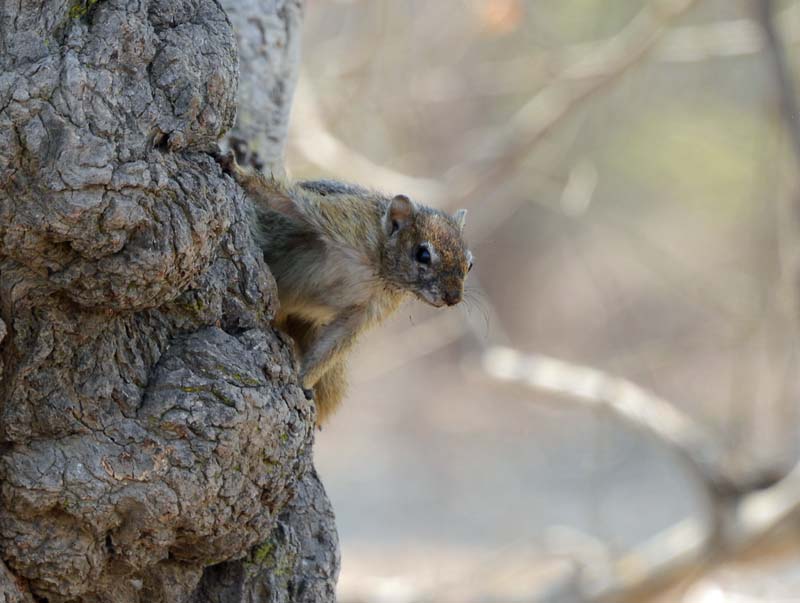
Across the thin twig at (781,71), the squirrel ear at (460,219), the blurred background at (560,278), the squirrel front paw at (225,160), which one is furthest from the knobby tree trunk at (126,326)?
the thin twig at (781,71)

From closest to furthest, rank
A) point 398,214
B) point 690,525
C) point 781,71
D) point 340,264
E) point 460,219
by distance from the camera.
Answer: point 340,264, point 398,214, point 460,219, point 781,71, point 690,525

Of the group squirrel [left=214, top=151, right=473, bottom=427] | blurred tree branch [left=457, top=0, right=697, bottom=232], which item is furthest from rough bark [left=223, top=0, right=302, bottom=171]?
blurred tree branch [left=457, top=0, right=697, bottom=232]

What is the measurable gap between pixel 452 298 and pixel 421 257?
17 centimetres

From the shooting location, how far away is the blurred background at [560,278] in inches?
258

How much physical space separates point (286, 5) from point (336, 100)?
408cm

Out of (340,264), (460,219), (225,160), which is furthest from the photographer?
(460,219)

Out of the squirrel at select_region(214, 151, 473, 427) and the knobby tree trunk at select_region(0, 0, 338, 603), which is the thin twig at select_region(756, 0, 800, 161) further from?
the knobby tree trunk at select_region(0, 0, 338, 603)

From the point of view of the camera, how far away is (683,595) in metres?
6.48

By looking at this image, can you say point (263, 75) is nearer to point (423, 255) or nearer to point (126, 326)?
point (423, 255)

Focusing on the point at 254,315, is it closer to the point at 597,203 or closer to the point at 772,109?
the point at 772,109

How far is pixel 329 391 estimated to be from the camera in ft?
11.2

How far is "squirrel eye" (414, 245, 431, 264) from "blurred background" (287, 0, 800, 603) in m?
0.95

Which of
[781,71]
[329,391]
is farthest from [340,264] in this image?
[781,71]

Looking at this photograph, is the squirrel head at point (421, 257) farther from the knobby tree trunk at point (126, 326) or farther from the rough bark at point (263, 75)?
the knobby tree trunk at point (126, 326)
